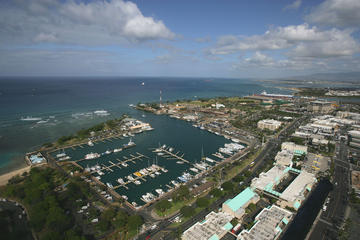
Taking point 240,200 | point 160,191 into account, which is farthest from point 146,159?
point 240,200

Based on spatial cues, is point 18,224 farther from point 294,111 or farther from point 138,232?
point 294,111

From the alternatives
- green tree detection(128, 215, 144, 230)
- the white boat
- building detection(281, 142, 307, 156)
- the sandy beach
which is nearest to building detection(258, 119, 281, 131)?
building detection(281, 142, 307, 156)

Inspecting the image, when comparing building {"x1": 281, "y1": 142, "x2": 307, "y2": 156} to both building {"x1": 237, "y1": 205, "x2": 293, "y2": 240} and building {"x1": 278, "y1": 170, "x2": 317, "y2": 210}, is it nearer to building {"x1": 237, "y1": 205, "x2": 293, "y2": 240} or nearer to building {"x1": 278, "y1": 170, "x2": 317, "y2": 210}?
building {"x1": 278, "y1": 170, "x2": 317, "y2": 210}

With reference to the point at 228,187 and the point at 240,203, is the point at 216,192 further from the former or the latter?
the point at 240,203

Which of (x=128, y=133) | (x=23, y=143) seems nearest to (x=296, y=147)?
(x=128, y=133)

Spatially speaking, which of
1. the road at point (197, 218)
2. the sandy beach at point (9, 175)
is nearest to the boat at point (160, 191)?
the road at point (197, 218)

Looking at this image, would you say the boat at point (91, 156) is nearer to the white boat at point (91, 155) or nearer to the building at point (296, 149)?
the white boat at point (91, 155)
